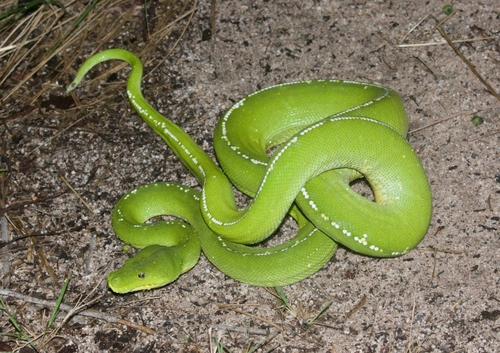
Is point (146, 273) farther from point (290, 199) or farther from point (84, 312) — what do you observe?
point (290, 199)

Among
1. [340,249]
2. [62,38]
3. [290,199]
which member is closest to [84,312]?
[290,199]

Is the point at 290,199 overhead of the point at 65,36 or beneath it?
beneath

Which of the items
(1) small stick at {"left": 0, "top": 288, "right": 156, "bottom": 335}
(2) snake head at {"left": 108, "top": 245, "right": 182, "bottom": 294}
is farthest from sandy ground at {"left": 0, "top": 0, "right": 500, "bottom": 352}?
(2) snake head at {"left": 108, "top": 245, "right": 182, "bottom": 294}

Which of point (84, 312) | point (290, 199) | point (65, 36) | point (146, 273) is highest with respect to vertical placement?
point (65, 36)

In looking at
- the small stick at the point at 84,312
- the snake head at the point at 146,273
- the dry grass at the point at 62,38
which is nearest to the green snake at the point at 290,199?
the snake head at the point at 146,273

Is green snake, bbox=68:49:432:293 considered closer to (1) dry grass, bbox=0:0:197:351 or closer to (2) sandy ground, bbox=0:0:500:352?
(2) sandy ground, bbox=0:0:500:352

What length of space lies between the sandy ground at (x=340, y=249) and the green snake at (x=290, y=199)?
0.62 ft

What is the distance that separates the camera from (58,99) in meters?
4.62

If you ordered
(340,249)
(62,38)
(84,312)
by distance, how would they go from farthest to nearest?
(62,38) < (340,249) < (84,312)

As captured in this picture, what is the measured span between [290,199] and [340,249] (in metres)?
0.57

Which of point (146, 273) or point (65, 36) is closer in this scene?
point (146, 273)

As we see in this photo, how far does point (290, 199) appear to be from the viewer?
11.3ft

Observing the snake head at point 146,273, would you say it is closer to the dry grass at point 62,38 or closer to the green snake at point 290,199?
the green snake at point 290,199

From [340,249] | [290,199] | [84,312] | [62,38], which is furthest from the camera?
[62,38]
